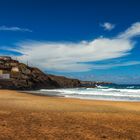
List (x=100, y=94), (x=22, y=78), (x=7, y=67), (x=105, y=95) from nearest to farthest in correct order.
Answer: (x=105, y=95) < (x=100, y=94) < (x=22, y=78) < (x=7, y=67)

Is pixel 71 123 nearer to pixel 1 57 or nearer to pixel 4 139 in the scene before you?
pixel 4 139

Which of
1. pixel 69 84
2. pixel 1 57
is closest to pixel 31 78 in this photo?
pixel 1 57

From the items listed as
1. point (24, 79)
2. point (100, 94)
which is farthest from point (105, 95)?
point (24, 79)

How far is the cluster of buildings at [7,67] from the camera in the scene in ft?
243

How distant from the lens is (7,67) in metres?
83.7

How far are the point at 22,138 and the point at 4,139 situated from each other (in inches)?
21.2

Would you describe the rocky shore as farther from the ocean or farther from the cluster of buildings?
the ocean

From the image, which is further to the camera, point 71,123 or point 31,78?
point 31,78

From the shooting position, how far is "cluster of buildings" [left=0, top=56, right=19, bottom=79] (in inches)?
2913

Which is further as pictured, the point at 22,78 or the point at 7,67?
the point at 7,67

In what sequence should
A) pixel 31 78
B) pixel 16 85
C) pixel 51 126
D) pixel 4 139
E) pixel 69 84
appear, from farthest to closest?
pixel 69 84 → pixel 31 78 → pixel 16 85 → pixel 51 126 → pixel 4 139

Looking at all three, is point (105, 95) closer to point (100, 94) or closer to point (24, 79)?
point (100, 94)

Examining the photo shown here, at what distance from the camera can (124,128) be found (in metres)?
11.2

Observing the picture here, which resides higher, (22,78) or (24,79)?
(22,78)
